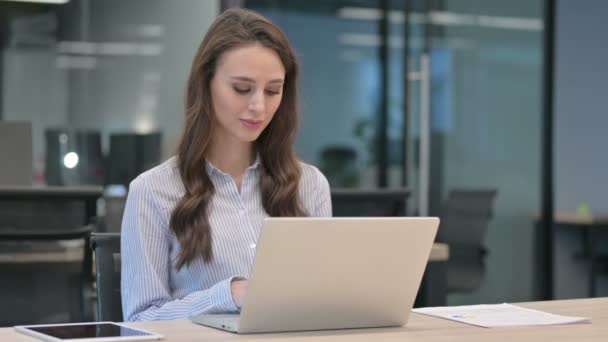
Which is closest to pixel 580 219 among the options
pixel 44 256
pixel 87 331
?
pixel 44 256

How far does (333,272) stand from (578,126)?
5.40 m

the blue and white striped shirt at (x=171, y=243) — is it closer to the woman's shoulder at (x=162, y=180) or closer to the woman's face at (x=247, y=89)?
the woman's shoulder at (x=162, y=180)

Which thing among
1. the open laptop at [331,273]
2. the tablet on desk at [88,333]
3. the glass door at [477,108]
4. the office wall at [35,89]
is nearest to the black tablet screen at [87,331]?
the tablet on desk at [88,333]

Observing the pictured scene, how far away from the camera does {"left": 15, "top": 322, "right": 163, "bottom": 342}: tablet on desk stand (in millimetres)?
1729

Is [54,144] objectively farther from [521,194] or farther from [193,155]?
[193,155]

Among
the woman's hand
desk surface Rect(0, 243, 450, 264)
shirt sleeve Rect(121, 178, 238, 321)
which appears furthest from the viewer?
desk surface Rect(0, 243, 450, 264)

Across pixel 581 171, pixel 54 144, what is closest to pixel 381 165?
pixel 581 171

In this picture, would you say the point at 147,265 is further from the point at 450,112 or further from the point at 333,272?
the point at 450,112

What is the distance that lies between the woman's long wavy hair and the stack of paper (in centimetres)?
44

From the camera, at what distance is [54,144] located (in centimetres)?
546

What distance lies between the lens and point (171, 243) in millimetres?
2322

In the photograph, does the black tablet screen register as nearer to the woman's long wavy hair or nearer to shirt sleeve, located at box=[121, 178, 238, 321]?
shirt sleeve, located at box=[121, 178, 238, 321]

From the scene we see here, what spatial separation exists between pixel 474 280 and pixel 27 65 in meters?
2.69

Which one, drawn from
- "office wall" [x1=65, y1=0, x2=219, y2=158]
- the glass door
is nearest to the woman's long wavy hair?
"office wall" [x1=65, y1=0, x2=219, y2=158]
